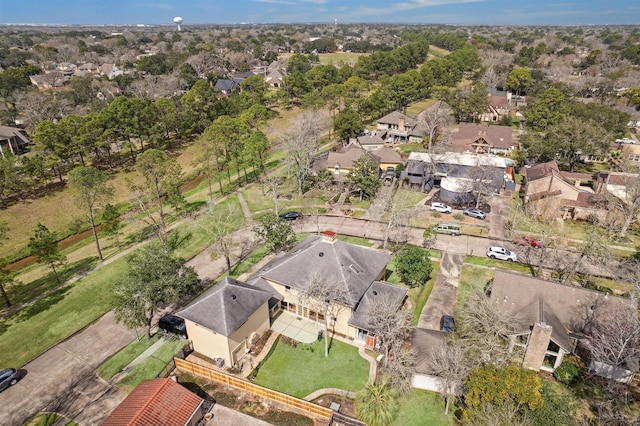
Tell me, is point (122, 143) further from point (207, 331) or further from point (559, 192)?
point (559, 192)

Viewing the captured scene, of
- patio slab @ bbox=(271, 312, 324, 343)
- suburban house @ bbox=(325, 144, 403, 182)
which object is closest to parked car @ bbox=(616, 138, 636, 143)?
suburban house @ bbox=(325, 144, 403, 182)

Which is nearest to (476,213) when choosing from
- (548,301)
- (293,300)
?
(548,301)

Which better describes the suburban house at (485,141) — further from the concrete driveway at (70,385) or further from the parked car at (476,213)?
the concrete driveway at (70,385)

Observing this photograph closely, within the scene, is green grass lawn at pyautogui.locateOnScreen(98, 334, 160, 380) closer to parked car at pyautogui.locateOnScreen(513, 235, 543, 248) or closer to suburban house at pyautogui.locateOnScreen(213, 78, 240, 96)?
parked car at pyautogui.locateOnScreen(513, 235, 543, 248)

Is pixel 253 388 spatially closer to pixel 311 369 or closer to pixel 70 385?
pixel 311 369

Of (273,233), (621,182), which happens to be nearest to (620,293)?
(621,182)
